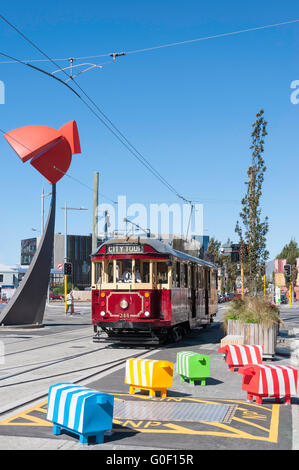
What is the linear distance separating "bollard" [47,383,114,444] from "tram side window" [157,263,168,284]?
1043 centimetres

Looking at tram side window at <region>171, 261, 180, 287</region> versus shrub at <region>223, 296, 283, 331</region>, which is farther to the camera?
tram side window at <region>171, 261, 180, 287</region>

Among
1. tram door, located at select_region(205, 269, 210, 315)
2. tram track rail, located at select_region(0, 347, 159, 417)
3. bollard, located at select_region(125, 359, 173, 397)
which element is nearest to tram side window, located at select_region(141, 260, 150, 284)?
tram track rail, located at select_region(0, 347, 159, 417)

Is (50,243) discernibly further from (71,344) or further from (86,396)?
(86,396)

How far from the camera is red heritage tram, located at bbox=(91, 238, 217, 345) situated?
56.5ft

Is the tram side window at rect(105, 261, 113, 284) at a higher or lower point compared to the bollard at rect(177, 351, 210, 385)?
higher

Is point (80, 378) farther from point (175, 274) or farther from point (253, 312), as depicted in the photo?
point (175, 274)

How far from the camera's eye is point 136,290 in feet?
56.6

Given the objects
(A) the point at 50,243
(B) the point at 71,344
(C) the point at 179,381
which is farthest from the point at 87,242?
(C) the point at 179,381

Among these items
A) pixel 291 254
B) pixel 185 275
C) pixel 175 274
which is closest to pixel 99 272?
pixel 175 274

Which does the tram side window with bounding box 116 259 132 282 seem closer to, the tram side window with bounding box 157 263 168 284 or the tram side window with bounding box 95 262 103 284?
the tram side window with bounding box 95 262 103 284

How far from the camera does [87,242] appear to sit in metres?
107

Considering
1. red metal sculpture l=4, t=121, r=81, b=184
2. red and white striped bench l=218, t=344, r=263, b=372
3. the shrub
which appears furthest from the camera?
red metal sculpture l=4, t=121, r=81, b=184

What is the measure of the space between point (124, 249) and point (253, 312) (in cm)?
459

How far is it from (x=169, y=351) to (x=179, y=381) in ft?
16.6
